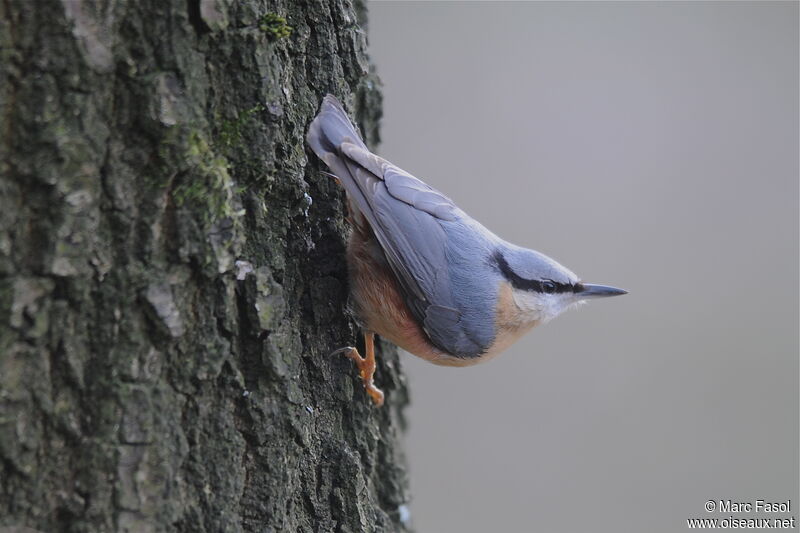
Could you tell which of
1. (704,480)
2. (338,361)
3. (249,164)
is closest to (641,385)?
(704,480)

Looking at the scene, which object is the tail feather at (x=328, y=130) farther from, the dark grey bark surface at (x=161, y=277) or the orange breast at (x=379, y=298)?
the orange breast at (x=379, y=298)

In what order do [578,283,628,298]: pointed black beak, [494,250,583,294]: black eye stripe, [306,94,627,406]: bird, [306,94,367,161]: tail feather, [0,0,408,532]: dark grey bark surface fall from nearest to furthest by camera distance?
[0,0,408,532]: dark grey bark surface, [306,94,367,161]: tail feather, [306,94,627,406]: bird, [494,250,583,294]: black eye stripe, [578,283,628,298]: pointed black beak

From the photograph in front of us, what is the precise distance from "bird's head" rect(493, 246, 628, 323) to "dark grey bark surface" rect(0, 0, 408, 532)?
3.22 ft

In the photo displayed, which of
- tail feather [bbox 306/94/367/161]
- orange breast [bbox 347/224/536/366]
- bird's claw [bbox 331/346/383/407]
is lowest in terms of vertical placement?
bird's claw [bbox 331/346/383/407]

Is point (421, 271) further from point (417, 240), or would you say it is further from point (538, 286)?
point (538, 286)

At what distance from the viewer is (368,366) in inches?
105

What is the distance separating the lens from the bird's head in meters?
3.04

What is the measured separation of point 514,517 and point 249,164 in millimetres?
4057

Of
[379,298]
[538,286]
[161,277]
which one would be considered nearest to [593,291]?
[538,286]

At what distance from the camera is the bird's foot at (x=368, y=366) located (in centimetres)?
253

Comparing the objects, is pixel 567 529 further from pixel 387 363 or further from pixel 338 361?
pixel 338 361

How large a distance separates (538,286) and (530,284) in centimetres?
4

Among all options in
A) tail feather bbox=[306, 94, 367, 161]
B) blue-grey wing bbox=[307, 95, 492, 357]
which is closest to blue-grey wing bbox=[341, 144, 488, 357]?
blue-grey wing bbox=[307, 95, 492, 357]

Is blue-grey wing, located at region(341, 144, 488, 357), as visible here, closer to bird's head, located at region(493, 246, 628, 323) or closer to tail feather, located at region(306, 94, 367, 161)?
tail feather, located at region(306, 94, 367, 161)
